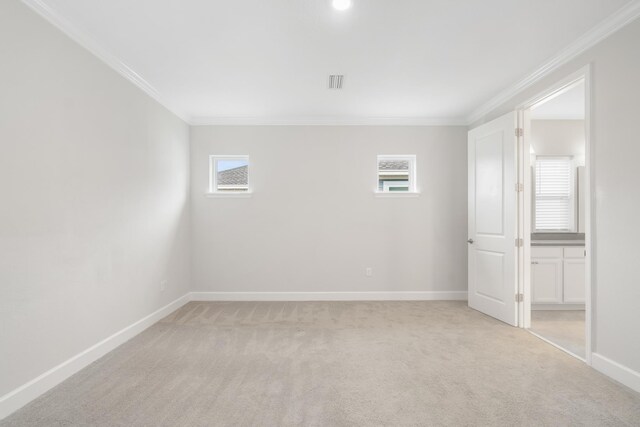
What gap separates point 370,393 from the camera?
2.42m

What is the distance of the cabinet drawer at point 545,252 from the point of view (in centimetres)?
447

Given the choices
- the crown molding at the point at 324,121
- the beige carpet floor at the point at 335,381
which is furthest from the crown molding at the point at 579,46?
the beige carpet floor at the point at 335,381

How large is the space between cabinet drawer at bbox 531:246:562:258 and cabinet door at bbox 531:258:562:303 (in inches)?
4.6

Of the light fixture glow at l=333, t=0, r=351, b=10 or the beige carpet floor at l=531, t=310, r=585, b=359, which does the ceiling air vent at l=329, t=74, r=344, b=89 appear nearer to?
the light fixture glow at l=333, t=0, r=351, b=10

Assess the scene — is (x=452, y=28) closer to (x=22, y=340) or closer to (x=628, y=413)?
(x=628, y=413)

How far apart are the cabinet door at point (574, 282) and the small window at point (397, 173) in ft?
7.37

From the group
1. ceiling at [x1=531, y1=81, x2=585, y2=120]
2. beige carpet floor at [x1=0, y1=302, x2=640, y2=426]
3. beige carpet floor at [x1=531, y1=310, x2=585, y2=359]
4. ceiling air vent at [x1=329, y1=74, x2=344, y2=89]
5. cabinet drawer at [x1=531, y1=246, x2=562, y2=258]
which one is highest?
ceiling air vent at [x1=329, y1=74, x2=344, y2=89]

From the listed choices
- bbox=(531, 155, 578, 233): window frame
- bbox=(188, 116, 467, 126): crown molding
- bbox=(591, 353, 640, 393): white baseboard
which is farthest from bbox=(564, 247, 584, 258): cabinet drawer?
bbox=(188, 116, 467, 126): crown molding

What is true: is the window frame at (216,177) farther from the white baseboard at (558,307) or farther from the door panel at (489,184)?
the white baseboard at (558,307)

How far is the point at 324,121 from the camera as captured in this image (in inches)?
205

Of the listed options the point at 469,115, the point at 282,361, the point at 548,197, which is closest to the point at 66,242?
the point at 282,361

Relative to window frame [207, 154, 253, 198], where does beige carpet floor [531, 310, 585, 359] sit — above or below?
below

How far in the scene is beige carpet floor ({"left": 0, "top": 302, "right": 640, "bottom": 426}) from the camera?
213 centimetres

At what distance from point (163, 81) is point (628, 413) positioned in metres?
4.76
